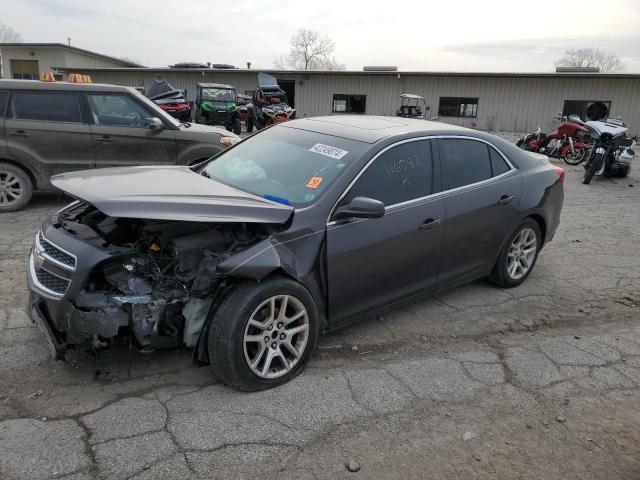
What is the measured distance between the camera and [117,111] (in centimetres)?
721

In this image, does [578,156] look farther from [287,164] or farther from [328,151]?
[287,164]

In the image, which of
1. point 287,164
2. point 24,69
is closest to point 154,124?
point 287,164

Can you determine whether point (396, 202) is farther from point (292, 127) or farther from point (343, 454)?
point (343, 454)

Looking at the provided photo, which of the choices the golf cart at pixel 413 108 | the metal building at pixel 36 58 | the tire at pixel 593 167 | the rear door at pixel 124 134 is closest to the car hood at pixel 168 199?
the rear door at pixel 124 134

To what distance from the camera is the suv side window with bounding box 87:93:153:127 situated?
280 inches

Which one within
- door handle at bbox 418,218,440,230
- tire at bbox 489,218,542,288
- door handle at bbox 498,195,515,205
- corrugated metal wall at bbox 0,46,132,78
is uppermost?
corrugated metal wall at bbox 0,46,132,78

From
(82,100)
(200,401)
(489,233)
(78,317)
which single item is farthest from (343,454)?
(82,100)

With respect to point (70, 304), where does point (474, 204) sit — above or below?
above

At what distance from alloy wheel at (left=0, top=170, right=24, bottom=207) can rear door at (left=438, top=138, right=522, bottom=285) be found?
572 cm

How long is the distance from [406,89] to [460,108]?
3.03 meters

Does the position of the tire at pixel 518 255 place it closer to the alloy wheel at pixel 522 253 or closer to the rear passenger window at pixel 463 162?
the alloy wheel at pixel 522 253

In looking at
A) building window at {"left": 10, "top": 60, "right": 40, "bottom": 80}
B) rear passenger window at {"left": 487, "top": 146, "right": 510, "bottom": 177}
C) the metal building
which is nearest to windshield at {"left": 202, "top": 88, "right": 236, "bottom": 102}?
rear passenger window at {"left": 487, "top": 146, "right": 510, "bottom": 177}

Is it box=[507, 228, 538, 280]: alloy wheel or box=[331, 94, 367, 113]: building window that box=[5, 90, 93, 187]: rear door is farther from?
box=[331, 94, 367, 113]: building window

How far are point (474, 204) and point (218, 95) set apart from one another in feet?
54.4
